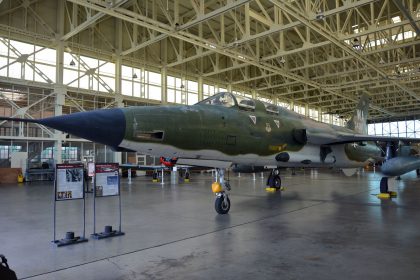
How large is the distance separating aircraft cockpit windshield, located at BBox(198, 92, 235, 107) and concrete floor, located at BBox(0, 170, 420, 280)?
271 cm

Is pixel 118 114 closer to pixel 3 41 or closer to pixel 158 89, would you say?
pixel 3 41

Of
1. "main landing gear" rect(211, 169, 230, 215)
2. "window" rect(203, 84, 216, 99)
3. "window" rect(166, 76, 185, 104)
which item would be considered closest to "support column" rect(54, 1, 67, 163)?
"window" rect(166, 76, 185, 104)

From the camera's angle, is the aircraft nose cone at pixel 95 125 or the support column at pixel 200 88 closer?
the aircraft nose cone at pixel 95 125

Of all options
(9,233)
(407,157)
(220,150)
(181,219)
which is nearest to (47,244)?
(9,233)

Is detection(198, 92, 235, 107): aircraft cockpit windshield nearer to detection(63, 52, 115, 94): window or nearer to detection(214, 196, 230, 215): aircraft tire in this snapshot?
detection(214, 196, 230, 215): aircraft tire

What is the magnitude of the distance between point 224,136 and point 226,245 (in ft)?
9.01

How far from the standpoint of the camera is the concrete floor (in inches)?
153

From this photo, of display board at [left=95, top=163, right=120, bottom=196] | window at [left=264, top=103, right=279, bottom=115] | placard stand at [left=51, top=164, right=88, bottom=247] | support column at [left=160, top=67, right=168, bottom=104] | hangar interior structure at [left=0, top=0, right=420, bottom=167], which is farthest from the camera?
support column at [left=160, top=67, right=168, bottom=104]

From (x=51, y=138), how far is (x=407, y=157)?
2091 centimetres

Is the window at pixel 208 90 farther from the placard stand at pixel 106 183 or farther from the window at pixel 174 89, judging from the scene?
the placard stand at pixel 106 183

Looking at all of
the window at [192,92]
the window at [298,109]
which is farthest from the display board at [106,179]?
the window at [298,109]

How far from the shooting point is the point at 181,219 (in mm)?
7355

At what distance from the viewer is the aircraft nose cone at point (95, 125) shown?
4898 mm

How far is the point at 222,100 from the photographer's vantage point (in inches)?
310
